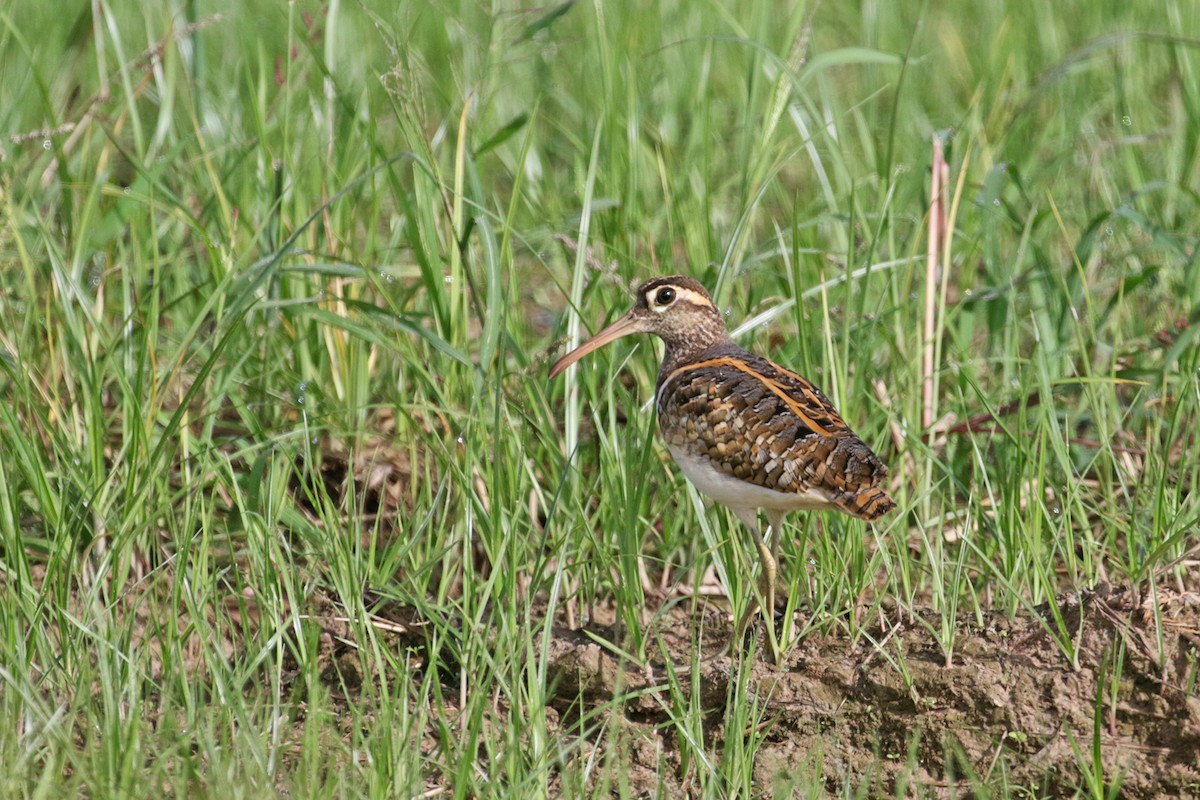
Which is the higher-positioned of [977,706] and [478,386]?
[478,386]

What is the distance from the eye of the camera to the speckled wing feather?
12.1 ft

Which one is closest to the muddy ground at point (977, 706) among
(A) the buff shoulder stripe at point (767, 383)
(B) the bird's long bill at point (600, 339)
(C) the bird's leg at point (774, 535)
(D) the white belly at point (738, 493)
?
(C) the bird's leg at point (774, 535)

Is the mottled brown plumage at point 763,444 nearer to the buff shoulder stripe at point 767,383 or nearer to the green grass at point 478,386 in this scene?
the buff shoulder stripe at point 767,383

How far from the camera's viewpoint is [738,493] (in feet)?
12.5

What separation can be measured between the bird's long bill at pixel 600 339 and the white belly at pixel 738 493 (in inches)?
18.5

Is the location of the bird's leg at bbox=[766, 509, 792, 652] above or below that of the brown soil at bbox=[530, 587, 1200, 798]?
above

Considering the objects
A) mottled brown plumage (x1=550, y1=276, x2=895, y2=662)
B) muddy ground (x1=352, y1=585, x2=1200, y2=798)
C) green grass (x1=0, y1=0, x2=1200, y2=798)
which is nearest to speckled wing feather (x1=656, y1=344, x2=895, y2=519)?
mottled brown plumage (x1=550, y1=276, x2=895, y2=662)

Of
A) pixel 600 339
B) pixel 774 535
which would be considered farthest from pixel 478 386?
pixel 774 535

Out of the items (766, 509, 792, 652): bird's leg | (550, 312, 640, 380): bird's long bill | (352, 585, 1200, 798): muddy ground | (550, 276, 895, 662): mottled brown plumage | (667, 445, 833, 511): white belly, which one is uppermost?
(550, 312, 640, 380): bird's long bill

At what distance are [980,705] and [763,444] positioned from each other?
0.81 m

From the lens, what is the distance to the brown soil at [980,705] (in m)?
3.49

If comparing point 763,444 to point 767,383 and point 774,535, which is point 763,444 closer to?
point 767,383

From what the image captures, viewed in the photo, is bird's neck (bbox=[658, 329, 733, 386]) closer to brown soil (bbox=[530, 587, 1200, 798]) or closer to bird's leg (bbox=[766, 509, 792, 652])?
bird's leg (bbox=[766, 509, 792, 652])

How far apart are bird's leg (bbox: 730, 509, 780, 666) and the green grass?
0.11 metres
